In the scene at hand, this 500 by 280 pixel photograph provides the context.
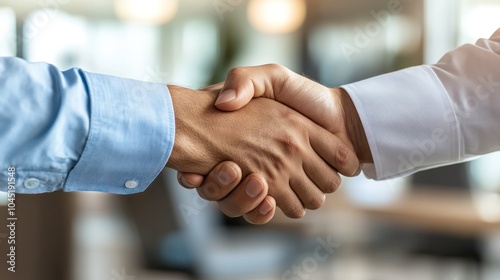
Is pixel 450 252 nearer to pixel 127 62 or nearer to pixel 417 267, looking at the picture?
pixel 417 267

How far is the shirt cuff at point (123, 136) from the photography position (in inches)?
59.5

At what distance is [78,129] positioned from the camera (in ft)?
4.89

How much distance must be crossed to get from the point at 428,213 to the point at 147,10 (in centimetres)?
324

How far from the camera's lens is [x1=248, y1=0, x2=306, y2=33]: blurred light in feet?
21.7

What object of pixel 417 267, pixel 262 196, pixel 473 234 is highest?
pixel 262 196

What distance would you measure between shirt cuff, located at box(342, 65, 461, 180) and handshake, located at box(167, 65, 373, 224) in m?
0.04

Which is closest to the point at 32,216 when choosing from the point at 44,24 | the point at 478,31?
the point at 44,24

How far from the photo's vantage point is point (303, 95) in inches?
71.2

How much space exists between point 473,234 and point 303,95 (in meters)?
2.32

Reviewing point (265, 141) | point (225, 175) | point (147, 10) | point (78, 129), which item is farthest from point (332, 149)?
point (147, 10)

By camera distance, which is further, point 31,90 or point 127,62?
point 127,62

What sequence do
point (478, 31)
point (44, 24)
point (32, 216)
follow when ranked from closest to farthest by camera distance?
point (32, 216), point (44, 24), point (478, 31)

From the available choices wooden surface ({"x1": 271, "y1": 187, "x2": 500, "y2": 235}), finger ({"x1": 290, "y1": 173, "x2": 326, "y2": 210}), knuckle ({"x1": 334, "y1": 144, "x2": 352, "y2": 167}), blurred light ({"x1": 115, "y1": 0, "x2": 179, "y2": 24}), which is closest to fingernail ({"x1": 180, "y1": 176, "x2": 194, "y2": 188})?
finger ({"x1": 290, "y1": 173, "x2": 326, "y2": 210})

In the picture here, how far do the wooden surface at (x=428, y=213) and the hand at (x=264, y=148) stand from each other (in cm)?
215
